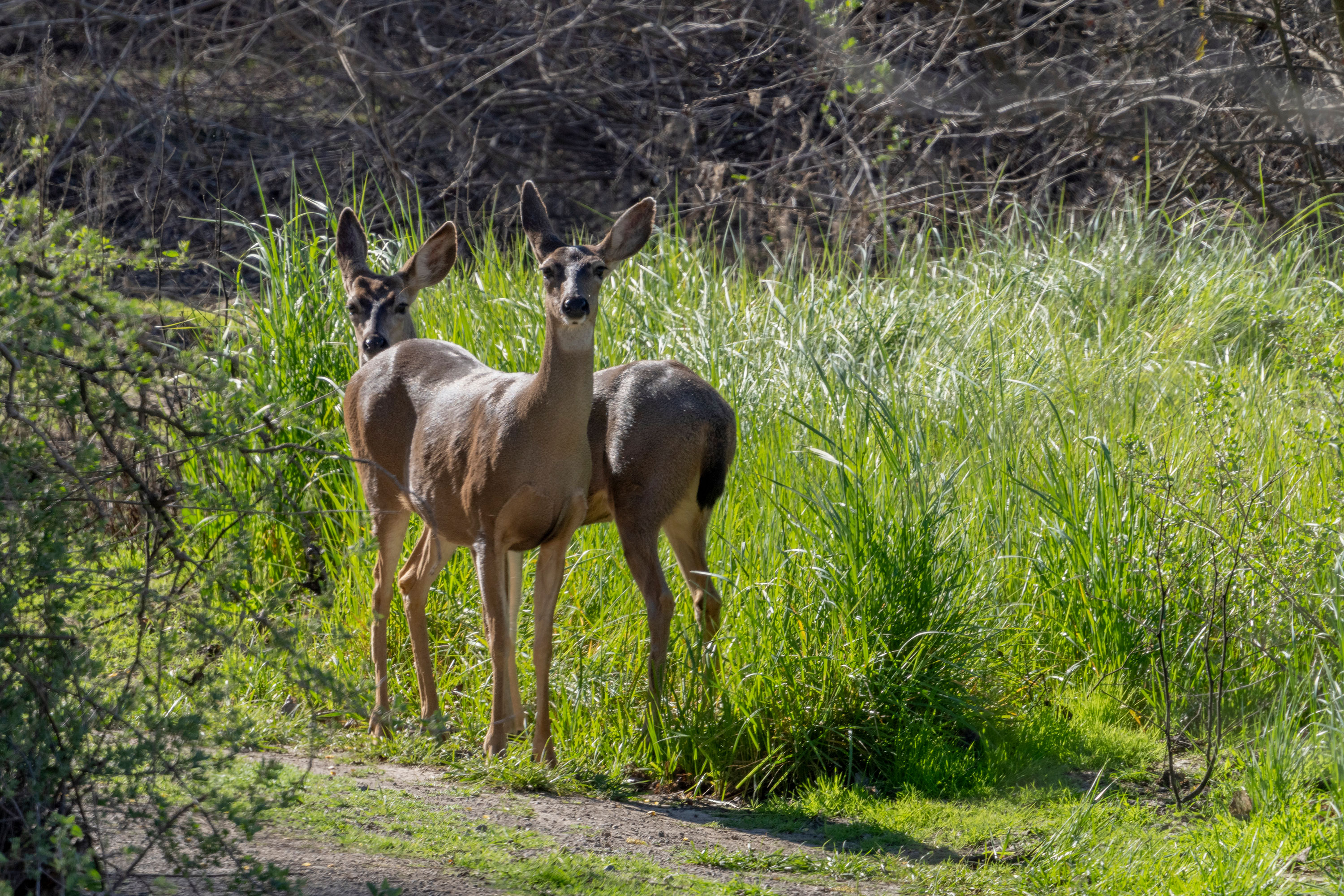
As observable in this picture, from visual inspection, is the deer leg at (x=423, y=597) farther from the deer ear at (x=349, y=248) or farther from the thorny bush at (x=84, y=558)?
the thorny bush at (x=84, y=558)

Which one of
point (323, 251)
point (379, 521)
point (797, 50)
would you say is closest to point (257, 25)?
point (797, 50)

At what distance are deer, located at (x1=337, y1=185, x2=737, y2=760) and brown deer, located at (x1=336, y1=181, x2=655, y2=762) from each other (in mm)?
19

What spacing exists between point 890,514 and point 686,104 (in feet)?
29.2

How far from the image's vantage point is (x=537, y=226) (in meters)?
5.95

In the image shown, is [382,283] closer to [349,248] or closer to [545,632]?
[349,248]

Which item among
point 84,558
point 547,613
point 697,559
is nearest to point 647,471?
point 697,559

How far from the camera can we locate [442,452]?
5973 millimetres

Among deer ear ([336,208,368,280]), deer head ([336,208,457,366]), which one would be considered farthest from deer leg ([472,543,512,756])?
deer ear ([336,208,368,280])

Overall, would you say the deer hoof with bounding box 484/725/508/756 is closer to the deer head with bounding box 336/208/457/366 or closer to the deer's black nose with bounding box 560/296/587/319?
the deer's black nose with bounding box 560/296/587/319

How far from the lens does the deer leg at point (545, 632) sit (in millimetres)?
5602

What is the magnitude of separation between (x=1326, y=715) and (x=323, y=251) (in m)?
6.19

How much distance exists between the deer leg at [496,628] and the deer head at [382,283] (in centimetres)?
171

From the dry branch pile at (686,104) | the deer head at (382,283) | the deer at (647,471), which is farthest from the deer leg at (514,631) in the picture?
the dry branch pile at (686,104)

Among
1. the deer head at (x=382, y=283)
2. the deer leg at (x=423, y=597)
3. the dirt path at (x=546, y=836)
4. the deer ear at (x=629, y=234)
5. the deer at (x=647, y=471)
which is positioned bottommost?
the dirt path at (x=546, y=836)
